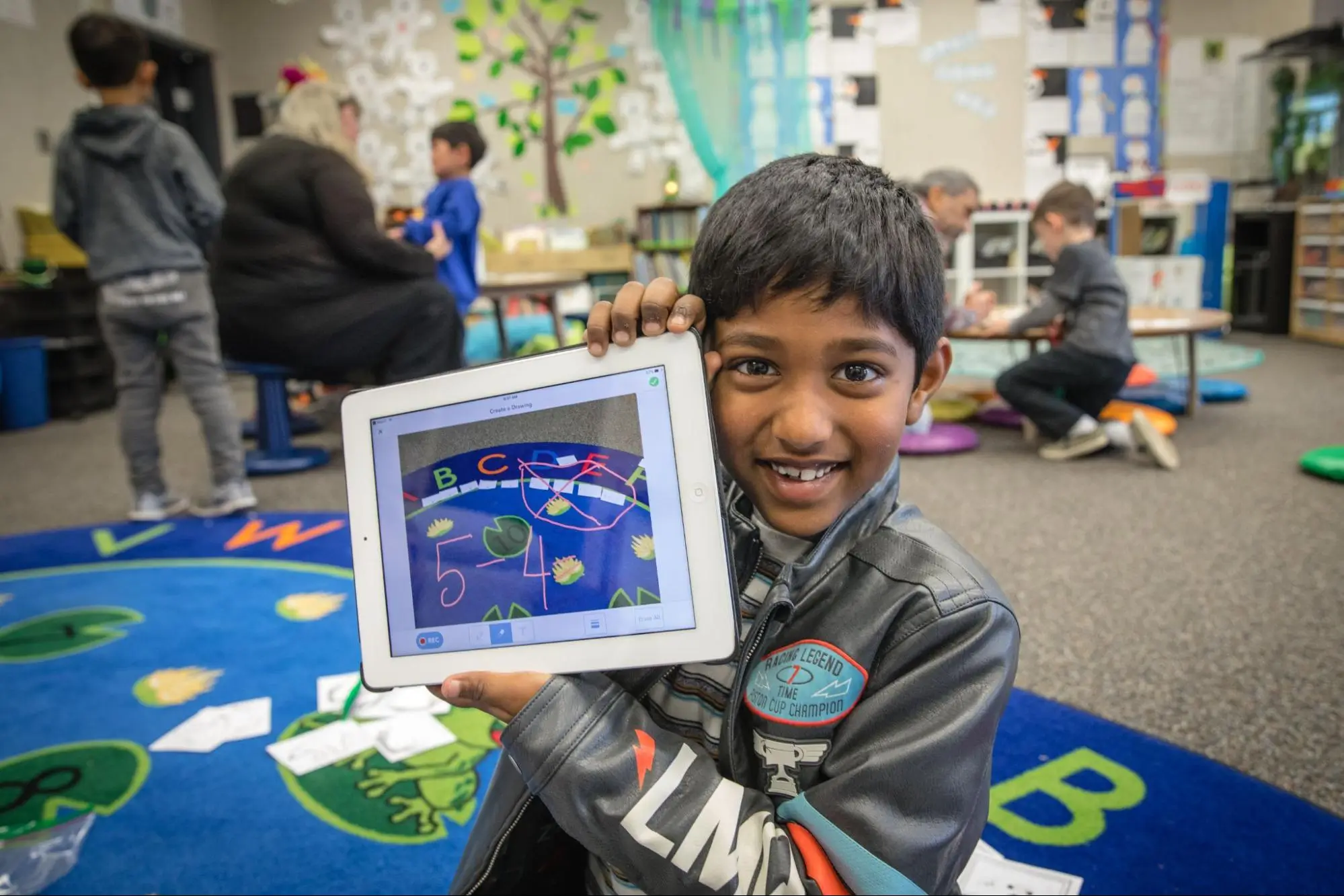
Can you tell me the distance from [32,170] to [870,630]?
216 inches

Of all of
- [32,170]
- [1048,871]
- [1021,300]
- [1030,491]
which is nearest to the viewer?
[1048,871]

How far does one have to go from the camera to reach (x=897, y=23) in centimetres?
653

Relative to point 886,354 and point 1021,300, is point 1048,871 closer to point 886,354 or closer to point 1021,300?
point 886,354

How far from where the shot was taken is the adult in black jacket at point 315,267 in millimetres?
2850

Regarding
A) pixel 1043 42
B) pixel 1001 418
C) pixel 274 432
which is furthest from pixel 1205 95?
pixel 274 432

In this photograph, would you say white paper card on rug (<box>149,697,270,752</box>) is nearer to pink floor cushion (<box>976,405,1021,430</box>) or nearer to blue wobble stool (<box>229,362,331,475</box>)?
blue wobble stool (<box>229,362,331,475</box>)

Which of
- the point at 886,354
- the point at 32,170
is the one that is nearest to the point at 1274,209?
the point at 886,354

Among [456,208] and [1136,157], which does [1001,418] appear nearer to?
[456,208]

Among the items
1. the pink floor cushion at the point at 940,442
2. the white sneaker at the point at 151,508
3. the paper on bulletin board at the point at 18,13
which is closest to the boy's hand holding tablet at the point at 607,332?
the white sneaker at the point at 151,508

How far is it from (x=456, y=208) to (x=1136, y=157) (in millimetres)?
5160

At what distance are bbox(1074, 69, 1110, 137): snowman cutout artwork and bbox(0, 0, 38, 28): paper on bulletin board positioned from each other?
6.30 m

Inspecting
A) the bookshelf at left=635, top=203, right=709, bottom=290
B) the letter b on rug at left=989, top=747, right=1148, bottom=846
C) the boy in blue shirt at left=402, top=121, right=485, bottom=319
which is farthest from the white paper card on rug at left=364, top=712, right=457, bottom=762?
the bookshelf at left=635, top=203, right=709, bottom=290

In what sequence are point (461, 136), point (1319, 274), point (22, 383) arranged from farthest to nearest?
point (1319, 274)
point (22, 383)
point (461, 136)

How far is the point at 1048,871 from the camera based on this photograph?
3.69 ft
